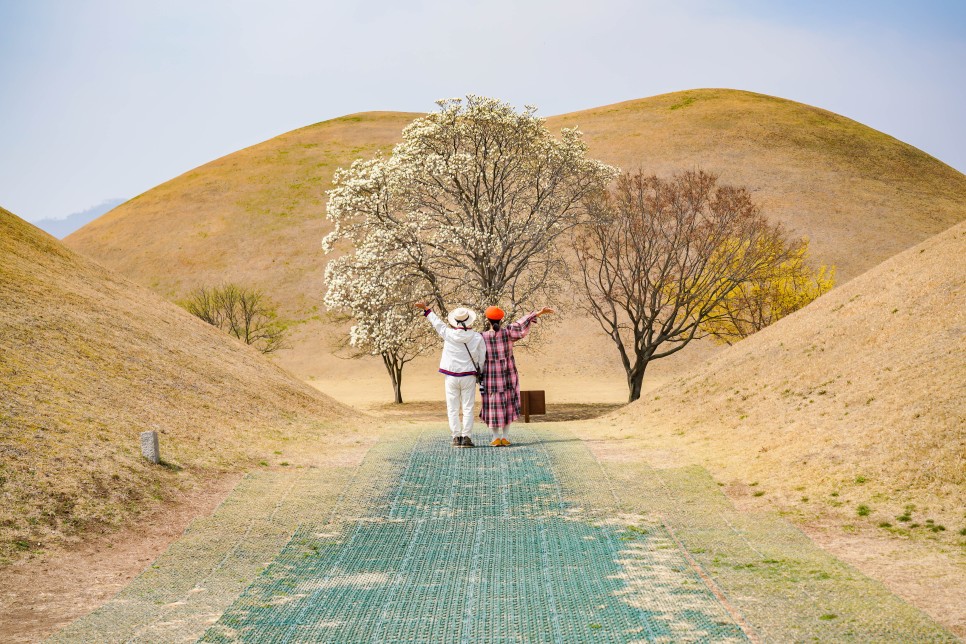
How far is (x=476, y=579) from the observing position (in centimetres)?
885

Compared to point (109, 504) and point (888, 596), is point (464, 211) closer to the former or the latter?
point (109, 504)

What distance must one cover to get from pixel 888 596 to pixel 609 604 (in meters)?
2.63

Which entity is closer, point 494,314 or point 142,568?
point 142,568

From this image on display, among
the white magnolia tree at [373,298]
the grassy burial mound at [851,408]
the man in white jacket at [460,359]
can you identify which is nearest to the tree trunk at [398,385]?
the white magnolia tree at [373,298]

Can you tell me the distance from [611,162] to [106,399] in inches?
2791

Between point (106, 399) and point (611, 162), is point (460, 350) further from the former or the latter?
point (611, 162)

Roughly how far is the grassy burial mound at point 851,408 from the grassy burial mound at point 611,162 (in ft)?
106

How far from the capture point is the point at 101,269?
87.8ft

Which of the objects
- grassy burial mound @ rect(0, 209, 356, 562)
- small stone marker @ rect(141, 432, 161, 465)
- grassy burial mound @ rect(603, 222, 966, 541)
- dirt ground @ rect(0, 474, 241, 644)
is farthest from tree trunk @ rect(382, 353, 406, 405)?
dirt ground @ rect(0, 474, 241, 644)

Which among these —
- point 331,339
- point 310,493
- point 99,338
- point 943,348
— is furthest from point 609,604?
point 331,339

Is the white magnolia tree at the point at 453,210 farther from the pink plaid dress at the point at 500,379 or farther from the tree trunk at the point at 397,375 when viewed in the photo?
the pink plaid dress at the point at 500,379

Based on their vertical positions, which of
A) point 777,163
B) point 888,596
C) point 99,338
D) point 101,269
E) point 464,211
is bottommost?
point 888,596

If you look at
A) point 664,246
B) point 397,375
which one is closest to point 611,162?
point 397,375

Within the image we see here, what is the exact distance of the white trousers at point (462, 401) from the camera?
16.0 metres
